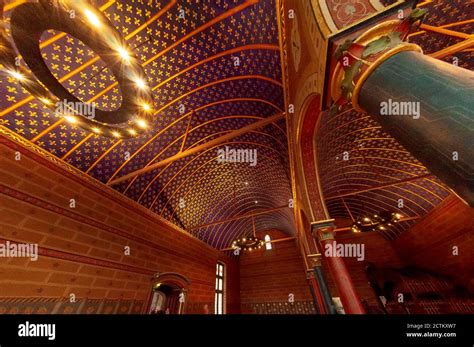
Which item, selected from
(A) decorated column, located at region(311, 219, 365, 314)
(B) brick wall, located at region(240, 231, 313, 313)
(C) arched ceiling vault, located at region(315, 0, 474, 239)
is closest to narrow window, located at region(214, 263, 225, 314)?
(B) brick wall, located at region(240, 231, 313, 313)

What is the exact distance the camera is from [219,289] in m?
12.8

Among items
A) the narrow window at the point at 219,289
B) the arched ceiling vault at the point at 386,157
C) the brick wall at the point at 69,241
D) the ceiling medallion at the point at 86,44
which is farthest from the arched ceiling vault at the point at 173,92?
the narrow window at the point at 219,289

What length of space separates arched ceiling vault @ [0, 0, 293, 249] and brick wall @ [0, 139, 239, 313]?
0.63m

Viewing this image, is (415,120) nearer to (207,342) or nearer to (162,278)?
(207,342)

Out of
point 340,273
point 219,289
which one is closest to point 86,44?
point 340,273

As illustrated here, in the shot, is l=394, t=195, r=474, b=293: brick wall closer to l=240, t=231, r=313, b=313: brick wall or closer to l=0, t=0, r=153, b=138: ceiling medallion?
l=240, t=231, r=313, b=313: brick wall

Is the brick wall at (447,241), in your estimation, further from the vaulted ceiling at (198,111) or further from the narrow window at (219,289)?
the narrow window at (219,289)

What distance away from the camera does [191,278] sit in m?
9.78

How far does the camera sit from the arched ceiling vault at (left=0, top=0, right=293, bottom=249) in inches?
172

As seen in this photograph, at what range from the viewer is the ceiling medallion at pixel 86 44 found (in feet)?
9.59

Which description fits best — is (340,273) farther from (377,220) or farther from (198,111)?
(377,220)

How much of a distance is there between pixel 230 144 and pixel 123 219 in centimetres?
490

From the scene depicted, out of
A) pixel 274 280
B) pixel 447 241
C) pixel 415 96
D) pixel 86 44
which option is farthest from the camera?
pixel 274 280

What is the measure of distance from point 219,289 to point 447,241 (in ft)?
40.7
